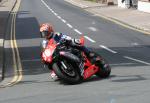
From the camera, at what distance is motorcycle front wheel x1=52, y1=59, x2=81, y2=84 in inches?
548

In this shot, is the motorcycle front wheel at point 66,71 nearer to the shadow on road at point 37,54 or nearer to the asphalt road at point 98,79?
the asphalt road at point 98,79

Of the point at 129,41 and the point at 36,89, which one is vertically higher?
the point at 36,89

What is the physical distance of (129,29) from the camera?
3331 centimetres

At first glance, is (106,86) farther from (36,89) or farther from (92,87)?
(36,89)

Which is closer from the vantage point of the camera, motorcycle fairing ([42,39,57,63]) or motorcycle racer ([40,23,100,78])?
motorcycle fairing ([42,39,57,63])

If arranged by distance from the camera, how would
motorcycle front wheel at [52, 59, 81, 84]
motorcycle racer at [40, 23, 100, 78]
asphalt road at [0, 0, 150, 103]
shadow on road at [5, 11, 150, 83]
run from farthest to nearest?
1. shadow on road at [5, 11, 150, 83]
2. motorcycle racer at [40, 23, 100, 78]
3. motorcycle front wheel at [52, 59, 81, 84]
4. asphalt road at [0, 0, 150, 103]

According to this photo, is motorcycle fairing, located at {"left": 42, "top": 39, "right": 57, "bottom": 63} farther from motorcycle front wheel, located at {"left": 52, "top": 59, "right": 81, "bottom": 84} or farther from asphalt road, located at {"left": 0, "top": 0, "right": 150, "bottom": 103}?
asphalt road, located at {"left": 0, "top": 0, "right": 150, "bottom": 103}

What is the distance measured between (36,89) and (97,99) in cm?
277

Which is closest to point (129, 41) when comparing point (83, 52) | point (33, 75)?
point (33, 75)

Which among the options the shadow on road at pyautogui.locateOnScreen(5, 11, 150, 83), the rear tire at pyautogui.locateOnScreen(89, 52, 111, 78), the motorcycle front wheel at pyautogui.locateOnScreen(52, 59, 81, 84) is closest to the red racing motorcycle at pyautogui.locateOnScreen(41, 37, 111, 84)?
the motorcycle front wheel at pyautogui.locateOnScreen(52, 59, 81, 84)

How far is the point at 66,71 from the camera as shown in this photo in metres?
14.0

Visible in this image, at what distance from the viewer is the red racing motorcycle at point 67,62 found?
1396cm

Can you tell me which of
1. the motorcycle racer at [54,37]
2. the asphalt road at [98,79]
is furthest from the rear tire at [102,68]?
the motorcycle racer at [54,37]

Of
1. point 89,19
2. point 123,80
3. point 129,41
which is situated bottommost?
point 89,19
